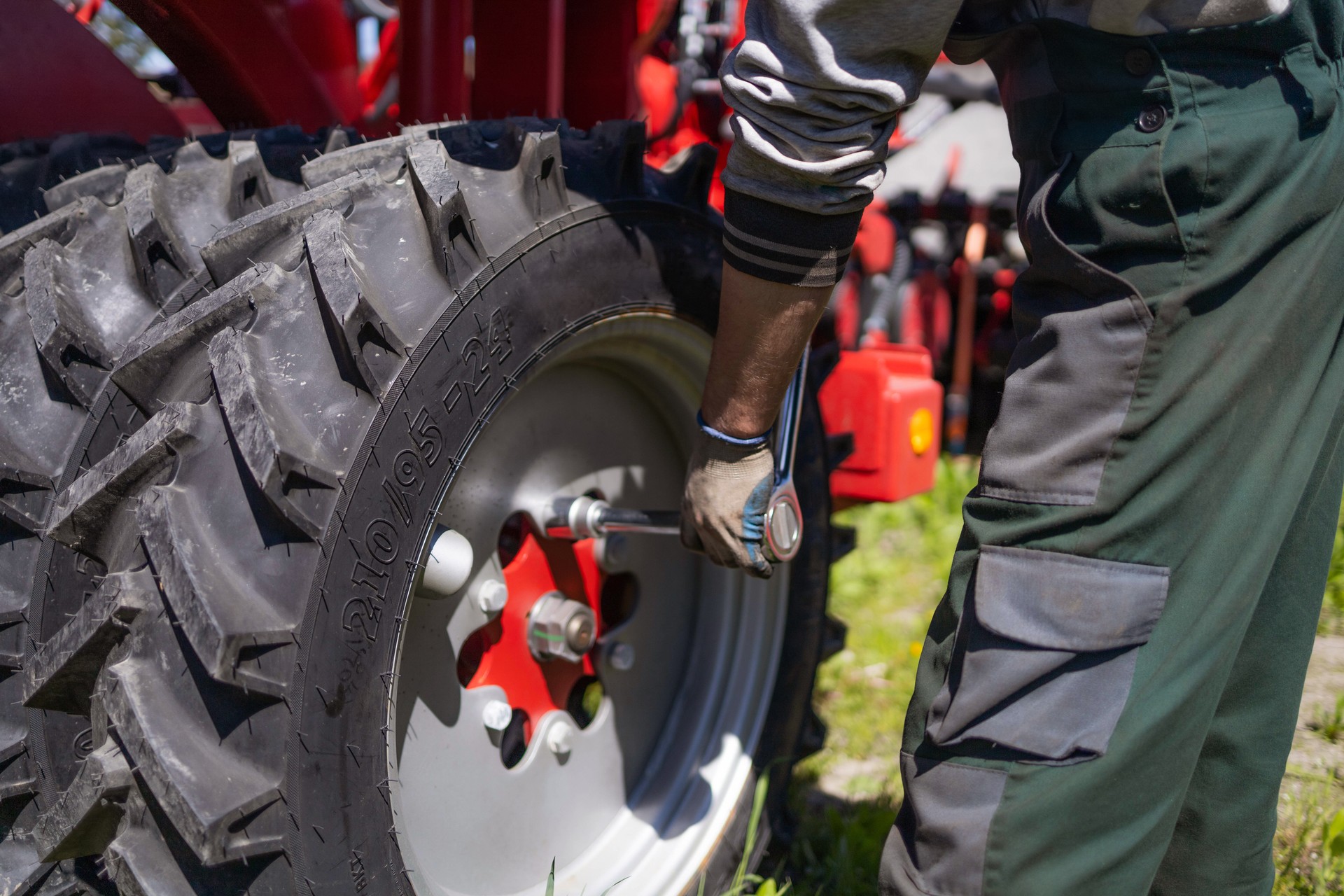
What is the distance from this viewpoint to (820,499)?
68.3 inches

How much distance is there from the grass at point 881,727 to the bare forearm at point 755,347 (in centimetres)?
85

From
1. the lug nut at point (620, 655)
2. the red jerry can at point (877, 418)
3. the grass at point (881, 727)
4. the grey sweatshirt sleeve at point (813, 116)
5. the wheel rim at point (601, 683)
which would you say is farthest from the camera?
the red jerry can at point (877, 418)

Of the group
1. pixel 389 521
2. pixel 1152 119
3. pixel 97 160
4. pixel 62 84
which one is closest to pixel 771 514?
pixel 389 521

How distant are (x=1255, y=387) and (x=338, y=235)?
3.05ft

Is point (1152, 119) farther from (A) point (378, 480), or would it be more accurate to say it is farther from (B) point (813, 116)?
(A) point (378, 480)

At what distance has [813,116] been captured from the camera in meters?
1.00

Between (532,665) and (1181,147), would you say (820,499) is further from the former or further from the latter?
(1181,147)

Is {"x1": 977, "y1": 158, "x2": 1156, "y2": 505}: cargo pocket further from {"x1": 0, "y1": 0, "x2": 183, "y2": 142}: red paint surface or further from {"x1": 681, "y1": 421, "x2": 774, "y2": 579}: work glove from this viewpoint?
{"x1": 0, "y1": 0, "x2": 183, "y2": 142}: red paint surface

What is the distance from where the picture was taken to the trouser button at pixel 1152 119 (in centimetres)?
98

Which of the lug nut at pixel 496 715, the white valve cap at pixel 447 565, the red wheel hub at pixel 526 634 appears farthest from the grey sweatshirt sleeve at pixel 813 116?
the lug nut at pixel 496 715

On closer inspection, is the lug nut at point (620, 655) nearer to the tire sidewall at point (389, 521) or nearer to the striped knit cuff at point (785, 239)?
the tire sidewall at point (389, 521)

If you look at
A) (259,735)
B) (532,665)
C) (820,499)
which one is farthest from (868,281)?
(259,735)

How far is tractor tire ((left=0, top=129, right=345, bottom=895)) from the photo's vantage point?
3.58 ft

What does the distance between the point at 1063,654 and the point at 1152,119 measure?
51 cm
